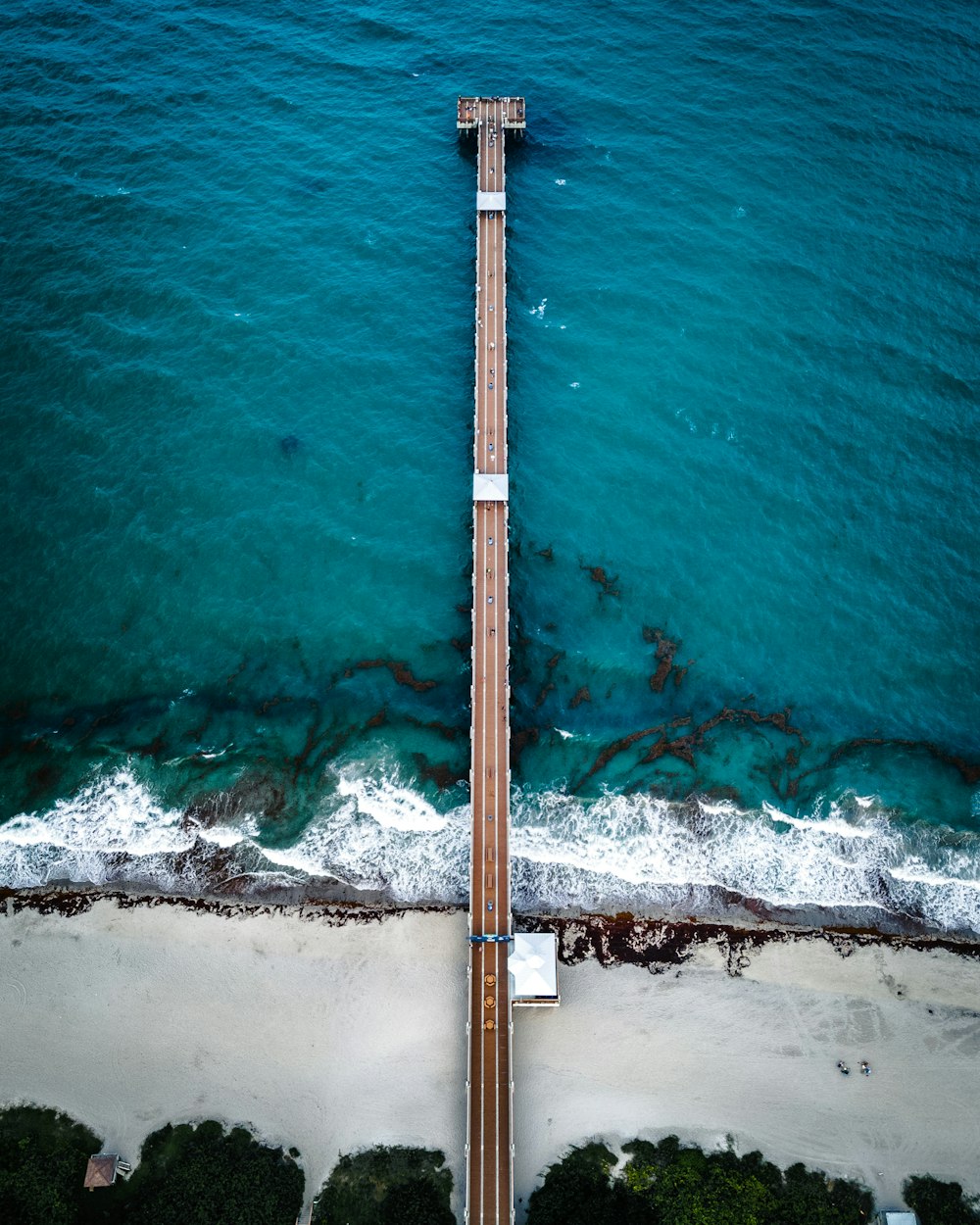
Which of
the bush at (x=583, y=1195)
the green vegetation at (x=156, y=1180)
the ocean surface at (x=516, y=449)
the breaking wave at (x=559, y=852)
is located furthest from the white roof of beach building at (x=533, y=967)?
the green vegetation at (x=156, y=1180)

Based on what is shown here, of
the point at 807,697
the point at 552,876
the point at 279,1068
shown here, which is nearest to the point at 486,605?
the point at 552,876

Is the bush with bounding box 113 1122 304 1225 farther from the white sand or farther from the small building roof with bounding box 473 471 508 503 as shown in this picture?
the small building roof with bounding box 473 471 508 503

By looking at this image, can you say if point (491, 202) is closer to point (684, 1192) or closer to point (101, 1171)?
point (684, 1192)

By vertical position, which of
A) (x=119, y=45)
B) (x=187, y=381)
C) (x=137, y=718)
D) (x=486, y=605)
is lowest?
(x=137, y=718)

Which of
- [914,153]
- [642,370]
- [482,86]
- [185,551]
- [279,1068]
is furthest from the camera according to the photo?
[482,86]

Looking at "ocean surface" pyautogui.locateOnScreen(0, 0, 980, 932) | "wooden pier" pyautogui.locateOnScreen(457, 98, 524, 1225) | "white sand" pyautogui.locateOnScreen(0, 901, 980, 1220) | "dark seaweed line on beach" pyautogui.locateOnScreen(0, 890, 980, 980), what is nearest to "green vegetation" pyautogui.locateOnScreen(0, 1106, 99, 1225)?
"white sand" pyautogui.locateOnScreen(0, 901, 980, 1220)

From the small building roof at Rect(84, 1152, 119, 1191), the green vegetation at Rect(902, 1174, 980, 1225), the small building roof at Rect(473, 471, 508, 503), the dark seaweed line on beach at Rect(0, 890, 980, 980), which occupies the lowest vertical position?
the green vegetation at Rect(902, 1174, 980, 1225)

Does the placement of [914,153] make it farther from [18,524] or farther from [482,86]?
[18,524]
